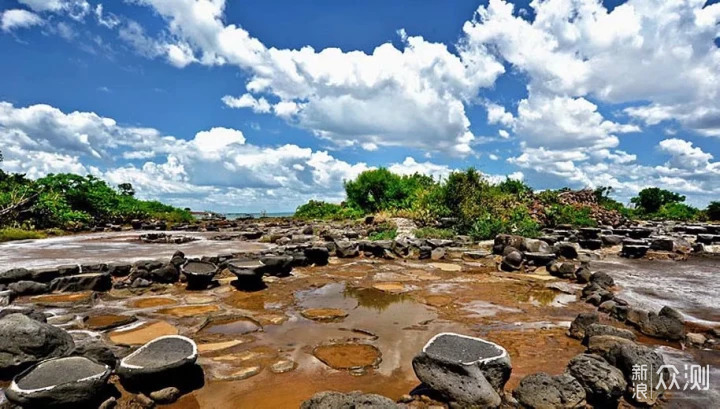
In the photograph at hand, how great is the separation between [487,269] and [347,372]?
7910 millimetres

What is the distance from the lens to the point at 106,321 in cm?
643

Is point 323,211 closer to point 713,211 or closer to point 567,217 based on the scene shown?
point 567,217

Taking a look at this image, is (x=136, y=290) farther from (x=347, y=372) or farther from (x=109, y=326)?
(x=347, y=372)

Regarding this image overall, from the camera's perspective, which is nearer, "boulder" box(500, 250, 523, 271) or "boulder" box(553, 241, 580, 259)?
"boulder" box(500, 250, 523, 271)

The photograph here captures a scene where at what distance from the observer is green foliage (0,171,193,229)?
2258 centimetres

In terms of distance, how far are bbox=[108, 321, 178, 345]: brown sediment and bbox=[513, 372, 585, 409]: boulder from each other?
186 inches

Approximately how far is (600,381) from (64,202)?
1161 inches

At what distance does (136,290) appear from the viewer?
332 inches

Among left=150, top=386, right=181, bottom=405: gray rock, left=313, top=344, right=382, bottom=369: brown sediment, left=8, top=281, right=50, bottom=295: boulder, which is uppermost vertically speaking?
left=8, top=281, right=50, bottom=295: boulder

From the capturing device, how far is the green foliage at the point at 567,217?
23031 millimetres

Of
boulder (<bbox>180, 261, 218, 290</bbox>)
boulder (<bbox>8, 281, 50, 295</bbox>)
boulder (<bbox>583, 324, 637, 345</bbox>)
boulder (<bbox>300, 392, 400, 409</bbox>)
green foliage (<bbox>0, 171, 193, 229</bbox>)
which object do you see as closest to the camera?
boulder (<bbox>300, 392, 400, 409</bbox>)

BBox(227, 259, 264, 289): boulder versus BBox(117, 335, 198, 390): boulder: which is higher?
BBox(227, 259, 264, 289): boulder

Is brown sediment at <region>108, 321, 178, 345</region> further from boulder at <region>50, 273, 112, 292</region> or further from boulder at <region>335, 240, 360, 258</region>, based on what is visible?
boulder at <region>335, 240, 360, 258</region>

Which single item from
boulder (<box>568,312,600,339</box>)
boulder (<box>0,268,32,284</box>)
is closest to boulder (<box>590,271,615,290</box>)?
boulder (<box>568,312,600,339</box>)
